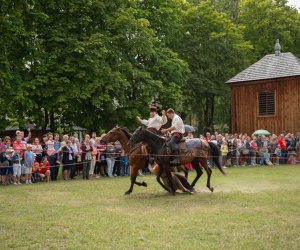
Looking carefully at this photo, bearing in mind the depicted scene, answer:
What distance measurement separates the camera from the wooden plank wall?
3462 centimetres

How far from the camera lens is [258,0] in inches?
1875

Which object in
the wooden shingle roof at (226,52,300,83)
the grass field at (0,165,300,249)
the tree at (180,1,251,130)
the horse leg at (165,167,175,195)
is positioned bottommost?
the grass field at (0,165,300,249)

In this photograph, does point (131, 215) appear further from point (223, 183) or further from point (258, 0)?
point (258, 0)

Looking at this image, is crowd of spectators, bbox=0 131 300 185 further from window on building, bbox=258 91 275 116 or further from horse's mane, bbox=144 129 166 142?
window on building, bbox=258 91 275 116

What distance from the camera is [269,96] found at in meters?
35.9

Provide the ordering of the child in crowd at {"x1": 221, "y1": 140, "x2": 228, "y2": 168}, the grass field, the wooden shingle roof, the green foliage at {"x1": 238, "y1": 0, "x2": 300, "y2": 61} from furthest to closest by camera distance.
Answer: the green foliage at {"x1": 238, "y1": 0, "x2": 300, "y2": 61}, the wooden shingle roof, the child in crowd at {"x1": 221, "y1": 140, "x2": 228, "y2": 168}, the grass field

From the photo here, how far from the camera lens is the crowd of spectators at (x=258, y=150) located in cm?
2833

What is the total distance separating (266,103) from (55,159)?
20.3m

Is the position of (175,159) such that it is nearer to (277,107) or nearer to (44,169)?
(44,169)

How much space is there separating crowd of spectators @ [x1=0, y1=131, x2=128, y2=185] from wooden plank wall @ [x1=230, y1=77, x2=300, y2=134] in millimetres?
15872

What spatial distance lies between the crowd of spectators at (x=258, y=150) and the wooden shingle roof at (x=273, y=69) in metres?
6.87

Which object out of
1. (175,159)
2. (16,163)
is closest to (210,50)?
(16,163)

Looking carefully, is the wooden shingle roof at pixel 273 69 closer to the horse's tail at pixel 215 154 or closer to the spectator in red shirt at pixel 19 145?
the horse's tail at pixel 215 154

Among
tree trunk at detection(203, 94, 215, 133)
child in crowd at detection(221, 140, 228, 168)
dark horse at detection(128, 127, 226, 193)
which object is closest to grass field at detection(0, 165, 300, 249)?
dark horse at detection(128, 127, 226, 193)
